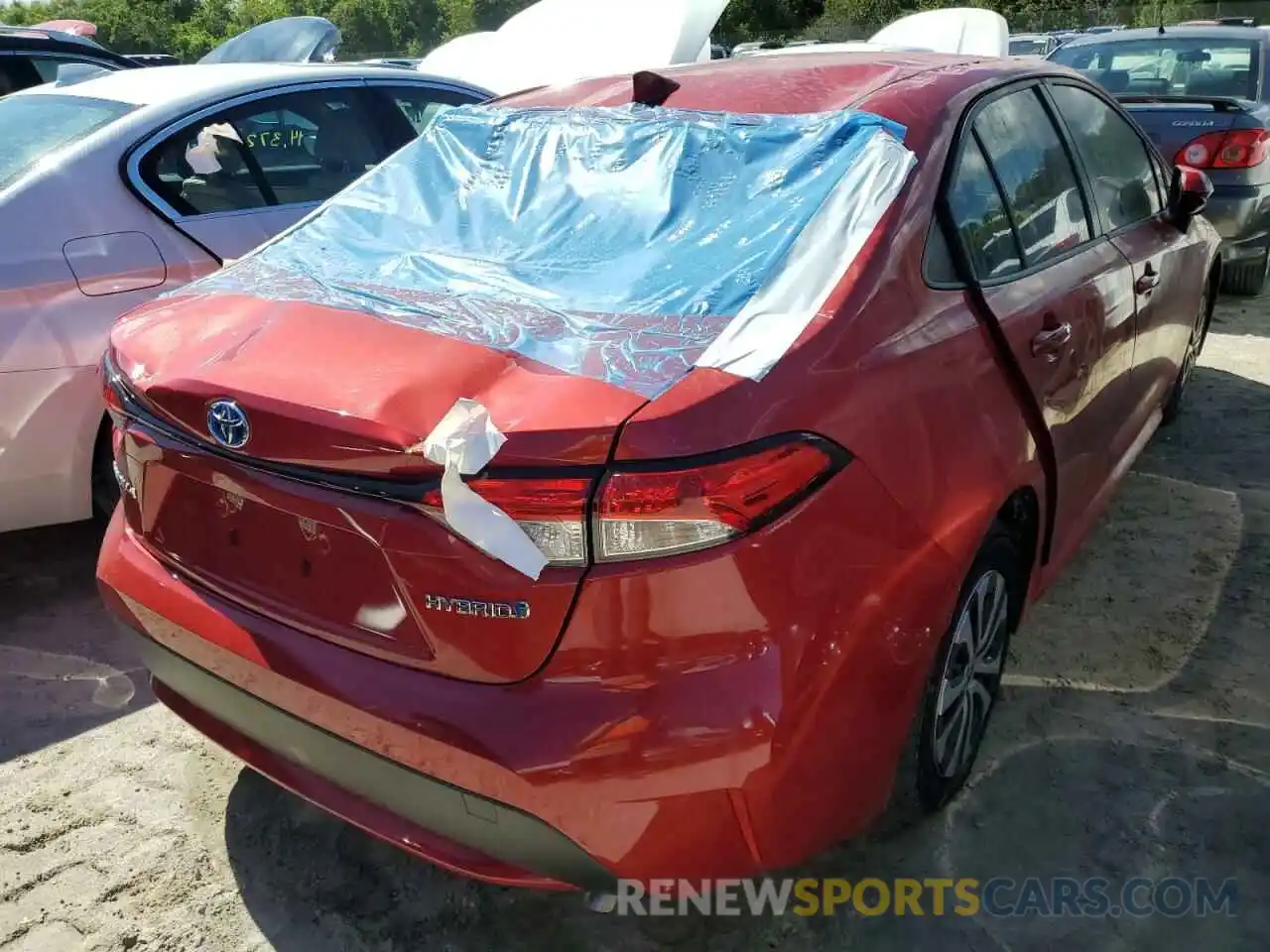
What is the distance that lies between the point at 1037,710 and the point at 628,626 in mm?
1656

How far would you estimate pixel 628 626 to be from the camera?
168cm

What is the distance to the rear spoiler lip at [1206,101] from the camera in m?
6.23

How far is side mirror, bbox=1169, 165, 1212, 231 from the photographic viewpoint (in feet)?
12.0

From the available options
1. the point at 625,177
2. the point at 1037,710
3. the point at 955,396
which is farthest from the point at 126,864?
the point at 1037,710

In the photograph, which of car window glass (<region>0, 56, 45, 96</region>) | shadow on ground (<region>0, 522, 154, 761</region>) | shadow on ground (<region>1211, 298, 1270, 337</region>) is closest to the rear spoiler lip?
shadow on ground (<region>1211, 298, 1270, 337</region>)

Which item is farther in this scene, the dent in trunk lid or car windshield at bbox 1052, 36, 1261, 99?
car windshield at bbox 1052, 36, 1261, 99

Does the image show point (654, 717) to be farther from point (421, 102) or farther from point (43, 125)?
point (421, 102)

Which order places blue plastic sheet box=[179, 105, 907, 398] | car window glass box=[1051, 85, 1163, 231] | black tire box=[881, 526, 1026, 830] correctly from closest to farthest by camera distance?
blue plastic sheet box=[179, 105, 907, 398], black tire box=[881, 526, 1026, 830], car window glass box=[1051, 85, 1163, 231]

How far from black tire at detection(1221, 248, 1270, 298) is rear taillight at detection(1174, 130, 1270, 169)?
0.80 metres

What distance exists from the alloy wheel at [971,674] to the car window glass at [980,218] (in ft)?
2.21

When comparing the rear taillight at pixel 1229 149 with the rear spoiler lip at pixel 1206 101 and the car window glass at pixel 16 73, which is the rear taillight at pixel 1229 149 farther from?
the car window glass at pixel 16 73

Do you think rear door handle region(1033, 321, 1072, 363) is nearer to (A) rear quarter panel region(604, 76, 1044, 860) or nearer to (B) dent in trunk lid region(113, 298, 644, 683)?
(A) rear quarter panel region(604, 76, 1044, 860)

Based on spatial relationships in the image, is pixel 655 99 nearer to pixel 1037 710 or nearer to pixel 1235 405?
pixel 1037 710

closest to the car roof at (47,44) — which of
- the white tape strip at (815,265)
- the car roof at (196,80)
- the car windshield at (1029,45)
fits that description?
the car roof at (196,80)
